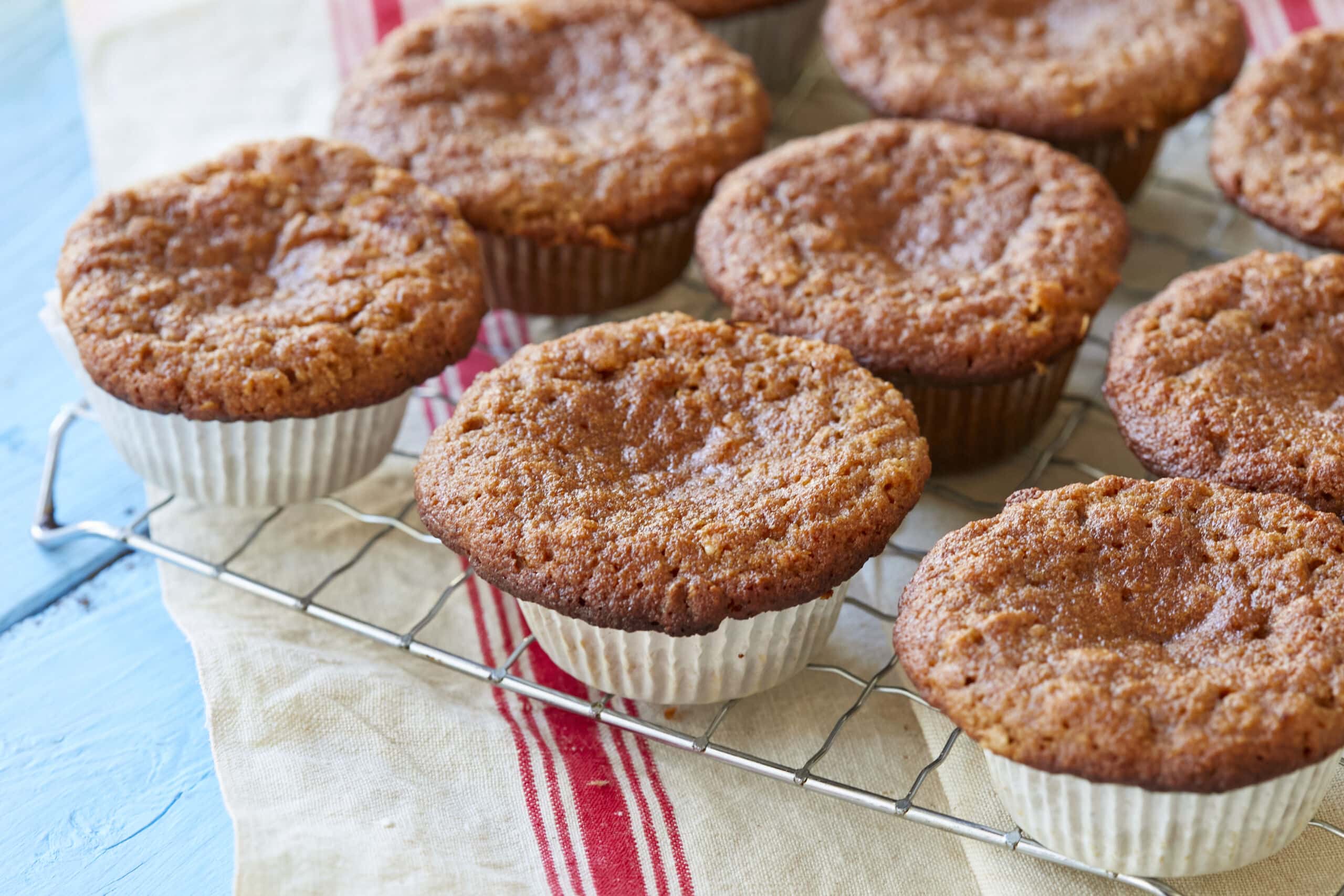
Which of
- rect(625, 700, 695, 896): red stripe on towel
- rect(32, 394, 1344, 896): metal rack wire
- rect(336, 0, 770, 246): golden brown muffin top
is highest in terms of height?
rect(336, 0, 770, 246): golden brown muffin top

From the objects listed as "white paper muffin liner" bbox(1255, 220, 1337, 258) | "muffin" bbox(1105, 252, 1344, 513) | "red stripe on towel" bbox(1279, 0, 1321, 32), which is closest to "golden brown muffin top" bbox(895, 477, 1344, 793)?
"muffin" bbox(1105, 252, 1344, 513)

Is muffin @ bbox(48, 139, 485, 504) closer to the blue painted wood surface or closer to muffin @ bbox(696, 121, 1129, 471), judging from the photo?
the blue painted wood surface

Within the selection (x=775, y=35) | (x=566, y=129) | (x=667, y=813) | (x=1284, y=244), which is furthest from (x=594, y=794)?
(x=775, y=35)

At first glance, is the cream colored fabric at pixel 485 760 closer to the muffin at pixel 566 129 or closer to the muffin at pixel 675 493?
the muffin at pixel 675 493

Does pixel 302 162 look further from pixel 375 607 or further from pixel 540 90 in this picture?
pixel 375 607

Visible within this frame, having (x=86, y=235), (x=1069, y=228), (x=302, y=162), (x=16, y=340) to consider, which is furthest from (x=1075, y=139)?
(x=16, y=340)
